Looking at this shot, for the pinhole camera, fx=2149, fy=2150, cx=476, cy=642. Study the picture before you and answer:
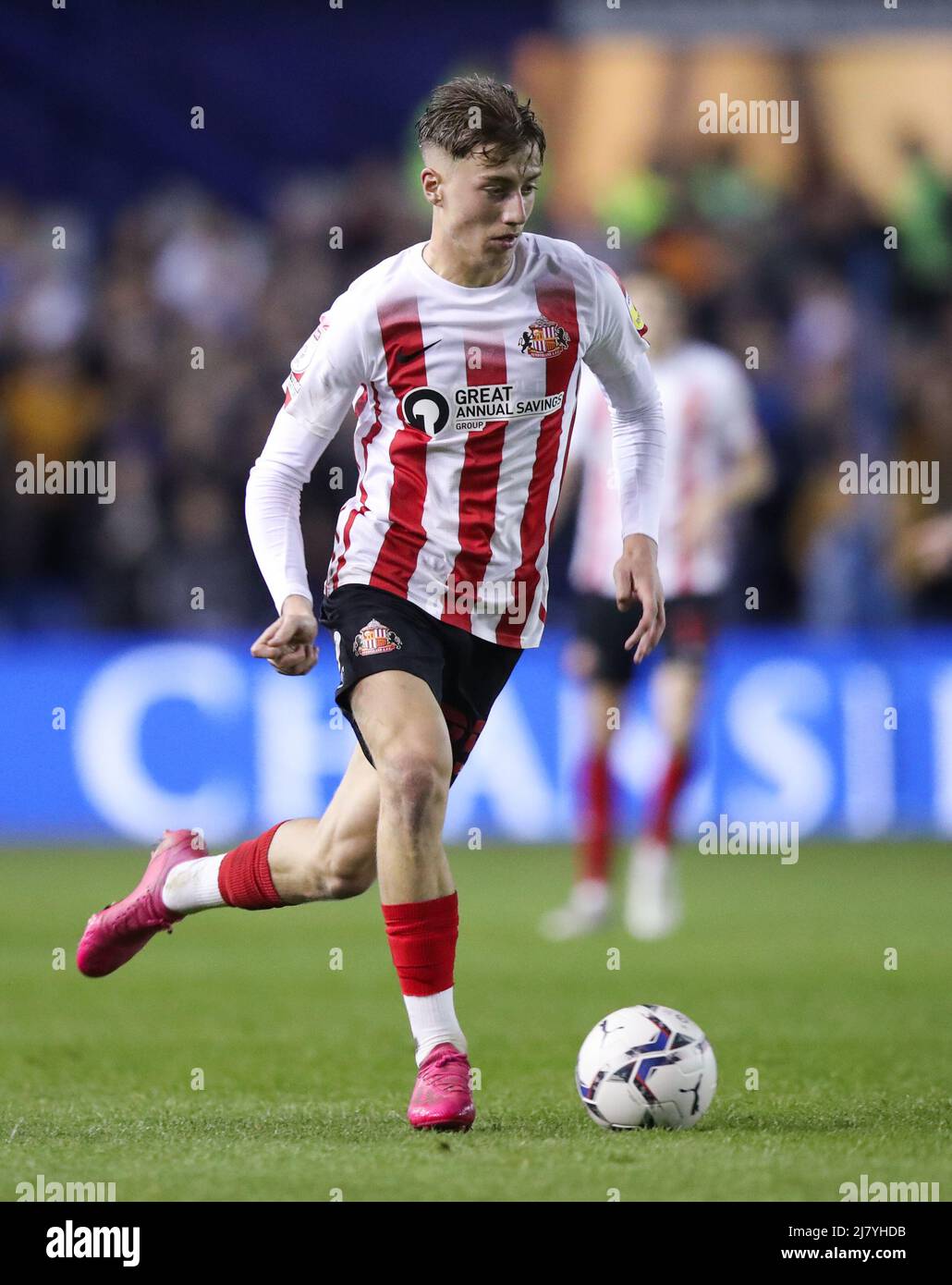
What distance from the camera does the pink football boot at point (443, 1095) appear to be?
4.53 meters

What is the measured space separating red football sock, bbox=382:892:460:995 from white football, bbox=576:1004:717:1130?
381 millimetres

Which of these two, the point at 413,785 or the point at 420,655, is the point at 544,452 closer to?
the point at 420,655

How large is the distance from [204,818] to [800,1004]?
5.46 m

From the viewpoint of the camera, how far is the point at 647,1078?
462 centimetres

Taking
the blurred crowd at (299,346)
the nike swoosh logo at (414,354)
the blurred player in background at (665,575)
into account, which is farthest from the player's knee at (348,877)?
the blurred crowd at (299,346)

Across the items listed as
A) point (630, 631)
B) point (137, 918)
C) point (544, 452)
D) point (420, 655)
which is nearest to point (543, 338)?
point (544, 452)

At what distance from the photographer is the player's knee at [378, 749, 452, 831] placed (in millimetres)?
4559

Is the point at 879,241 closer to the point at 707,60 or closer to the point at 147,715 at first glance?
the point at 707,60

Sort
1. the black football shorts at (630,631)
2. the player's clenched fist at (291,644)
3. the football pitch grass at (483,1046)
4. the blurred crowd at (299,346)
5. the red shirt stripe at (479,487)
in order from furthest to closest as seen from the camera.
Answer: the blurred crowd at (299,346) < the black football shorts at (630,631) < the red shirt stripe at (479,487) < the player's clenched fist at (291,644) < the football pitch grass at (483,1046)

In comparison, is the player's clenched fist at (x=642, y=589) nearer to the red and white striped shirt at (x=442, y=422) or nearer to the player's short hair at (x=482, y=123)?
the red and white striped shirt at (x=442, y=422)

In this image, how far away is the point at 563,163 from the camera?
15.0 metres

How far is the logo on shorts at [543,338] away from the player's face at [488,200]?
192 millimetres

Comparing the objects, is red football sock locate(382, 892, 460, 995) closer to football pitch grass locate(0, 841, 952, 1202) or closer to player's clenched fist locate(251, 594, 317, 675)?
football pitch grass locate(0, 841, 952, 1202)

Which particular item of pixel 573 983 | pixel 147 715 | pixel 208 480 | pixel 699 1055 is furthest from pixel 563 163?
pixel 699 1055
